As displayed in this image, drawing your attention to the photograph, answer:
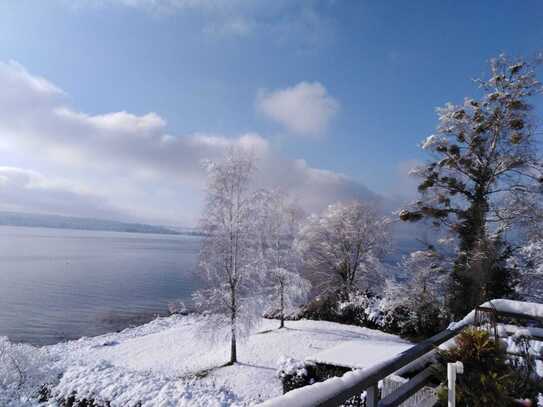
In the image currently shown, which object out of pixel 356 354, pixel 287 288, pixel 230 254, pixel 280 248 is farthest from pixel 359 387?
pixel 280 248

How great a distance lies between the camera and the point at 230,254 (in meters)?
13.7

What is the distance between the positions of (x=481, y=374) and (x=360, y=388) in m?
1.86

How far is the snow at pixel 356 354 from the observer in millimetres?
7303

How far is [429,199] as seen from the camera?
11.6 metres

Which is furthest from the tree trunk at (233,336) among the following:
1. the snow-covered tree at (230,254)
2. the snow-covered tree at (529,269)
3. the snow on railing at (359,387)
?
the snow on railing at (359,387)

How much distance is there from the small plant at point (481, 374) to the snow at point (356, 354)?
423cm

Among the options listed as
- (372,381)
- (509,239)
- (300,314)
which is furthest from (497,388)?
(300,314)

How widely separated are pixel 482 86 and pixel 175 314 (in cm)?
2372

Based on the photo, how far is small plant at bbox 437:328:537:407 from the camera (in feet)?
9.25

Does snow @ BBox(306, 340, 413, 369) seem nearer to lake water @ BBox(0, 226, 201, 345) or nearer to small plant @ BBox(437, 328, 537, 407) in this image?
small plant @ BBox(437, 328, 537, 407)

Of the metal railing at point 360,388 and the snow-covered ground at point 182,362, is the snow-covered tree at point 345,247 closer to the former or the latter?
the snow-covered ground at point 182,362

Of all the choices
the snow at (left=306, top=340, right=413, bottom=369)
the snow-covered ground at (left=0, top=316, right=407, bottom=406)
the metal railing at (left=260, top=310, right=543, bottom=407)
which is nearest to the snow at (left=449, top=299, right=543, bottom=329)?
the metal railing at (left=260, top=310, right=543, bottom=407)

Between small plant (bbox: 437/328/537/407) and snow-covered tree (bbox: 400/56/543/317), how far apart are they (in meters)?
7.89

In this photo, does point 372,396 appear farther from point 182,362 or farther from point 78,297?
Result: point 78,297
